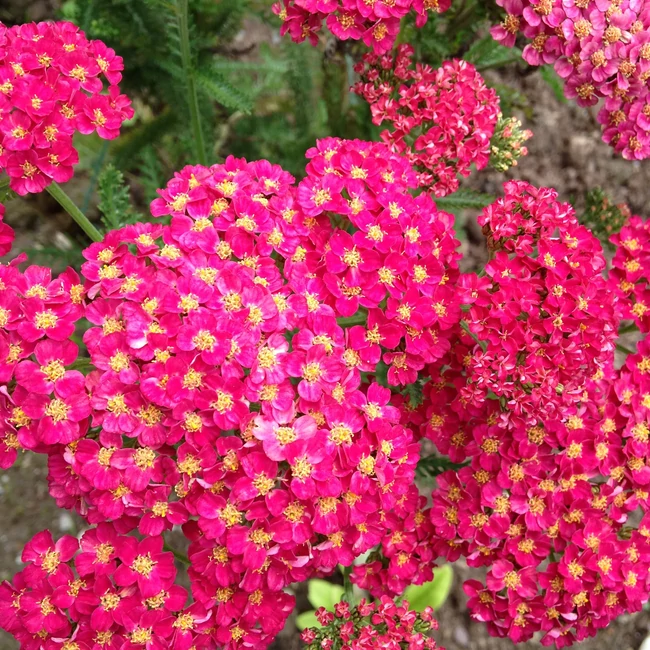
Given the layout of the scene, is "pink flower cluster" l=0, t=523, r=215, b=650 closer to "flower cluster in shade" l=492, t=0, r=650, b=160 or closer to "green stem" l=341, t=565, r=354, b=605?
"green stem" l=341, t=565, r=354, b=605

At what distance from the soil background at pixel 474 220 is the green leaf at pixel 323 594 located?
320mm

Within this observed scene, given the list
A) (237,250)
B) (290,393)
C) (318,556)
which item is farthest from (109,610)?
(237,250)

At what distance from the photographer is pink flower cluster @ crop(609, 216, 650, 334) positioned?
2422 mm

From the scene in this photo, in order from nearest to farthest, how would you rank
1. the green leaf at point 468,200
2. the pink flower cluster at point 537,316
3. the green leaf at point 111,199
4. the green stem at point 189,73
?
the pink flower cluster at point 537,316 < the green stem at point 189,73 < the green leaf at point 111,199 < the green leaf at point 468,200

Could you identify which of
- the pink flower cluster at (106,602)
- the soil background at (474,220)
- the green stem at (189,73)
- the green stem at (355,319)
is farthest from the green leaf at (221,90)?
the pink flower cluster at (106,602)

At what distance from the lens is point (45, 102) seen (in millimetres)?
2004

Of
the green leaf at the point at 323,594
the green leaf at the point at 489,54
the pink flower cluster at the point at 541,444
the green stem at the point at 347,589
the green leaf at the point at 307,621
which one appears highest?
the green leaf at the point at 489,54

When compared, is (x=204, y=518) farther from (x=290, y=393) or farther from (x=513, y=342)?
(x=513, y=342)

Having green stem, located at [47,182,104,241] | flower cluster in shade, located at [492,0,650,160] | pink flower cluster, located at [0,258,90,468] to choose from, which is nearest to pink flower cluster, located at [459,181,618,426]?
flower cluster in shade, located at [492,0,650,160]

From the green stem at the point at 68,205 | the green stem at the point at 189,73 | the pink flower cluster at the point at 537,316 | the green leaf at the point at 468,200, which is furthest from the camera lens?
the green leaf at the point at 468,200

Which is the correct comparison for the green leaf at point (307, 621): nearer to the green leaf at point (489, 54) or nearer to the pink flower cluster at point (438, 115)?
the pink flower cluster at point (438, 115)

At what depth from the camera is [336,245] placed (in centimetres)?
204

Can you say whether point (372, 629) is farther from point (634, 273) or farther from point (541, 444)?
point (634, 273)

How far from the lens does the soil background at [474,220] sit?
3.45 m
